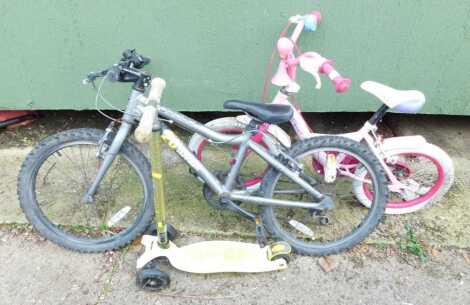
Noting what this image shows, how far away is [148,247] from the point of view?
7.70 ft

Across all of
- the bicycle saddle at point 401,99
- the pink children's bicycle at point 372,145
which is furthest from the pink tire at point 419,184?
the bicycle saddle at point 401,99

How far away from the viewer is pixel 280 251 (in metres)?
2.35

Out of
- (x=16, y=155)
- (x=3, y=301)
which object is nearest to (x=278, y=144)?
(x=3, y=301)

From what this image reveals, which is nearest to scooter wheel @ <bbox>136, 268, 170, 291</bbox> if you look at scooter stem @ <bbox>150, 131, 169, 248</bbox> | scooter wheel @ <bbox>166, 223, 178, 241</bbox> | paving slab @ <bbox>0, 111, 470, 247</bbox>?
scooter stem @ <bbox>150, 131, 169, 248</bbox>

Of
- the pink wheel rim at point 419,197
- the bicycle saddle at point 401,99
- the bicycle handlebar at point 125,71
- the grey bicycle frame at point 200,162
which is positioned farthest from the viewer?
the pink wheel rim at point 419,197

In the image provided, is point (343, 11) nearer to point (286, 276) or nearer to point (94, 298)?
point (286, 276)

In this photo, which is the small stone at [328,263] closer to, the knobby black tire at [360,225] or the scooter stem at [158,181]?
the knobby black tire at [360,225]

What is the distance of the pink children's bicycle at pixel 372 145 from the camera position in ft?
7.49

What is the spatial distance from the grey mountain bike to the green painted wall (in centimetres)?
53

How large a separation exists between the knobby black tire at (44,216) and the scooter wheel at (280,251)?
0.76m

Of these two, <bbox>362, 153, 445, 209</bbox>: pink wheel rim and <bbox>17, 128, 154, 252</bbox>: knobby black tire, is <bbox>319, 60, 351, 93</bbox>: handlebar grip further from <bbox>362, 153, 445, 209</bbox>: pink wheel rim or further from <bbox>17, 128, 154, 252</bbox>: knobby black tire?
<bbox>17, 128, 154, 252</bbox>: knobby black tire

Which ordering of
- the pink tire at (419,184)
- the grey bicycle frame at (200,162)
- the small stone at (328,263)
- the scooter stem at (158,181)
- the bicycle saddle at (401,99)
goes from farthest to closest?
the pink tire at (419,184) < the small stone at (328,263) < the bicycle saddle at (401,99) < the grey bicycle frame at (200,162) < the scooter stem at (158,181)

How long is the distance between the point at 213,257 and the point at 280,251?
0.40 meters

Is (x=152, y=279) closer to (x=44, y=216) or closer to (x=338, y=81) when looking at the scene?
(x=44, y=216)
